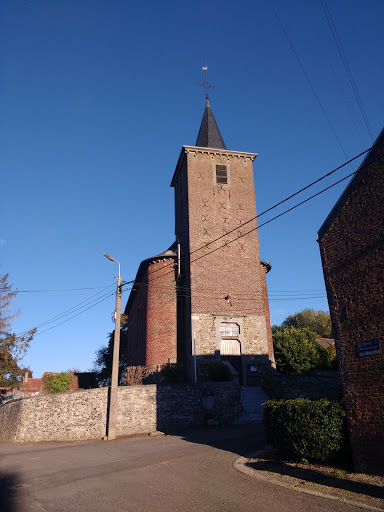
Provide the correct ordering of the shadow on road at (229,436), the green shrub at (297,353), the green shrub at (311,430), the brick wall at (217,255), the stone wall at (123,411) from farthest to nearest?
the brick wall at (217,255) → the green shrub at (297,353) → the stone wall at (123,411) → the shadow on road at (229,436) → the green shrub at (311,430)

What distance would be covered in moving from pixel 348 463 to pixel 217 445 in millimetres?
5125

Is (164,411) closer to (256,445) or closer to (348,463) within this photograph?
(256,445)

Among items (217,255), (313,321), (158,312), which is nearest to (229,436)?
(158,312)

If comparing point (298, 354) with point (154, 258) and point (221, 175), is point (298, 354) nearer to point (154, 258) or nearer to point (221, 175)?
point (154, 258)

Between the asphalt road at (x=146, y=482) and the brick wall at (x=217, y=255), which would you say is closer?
the asphalt road at (x=146, y=482)

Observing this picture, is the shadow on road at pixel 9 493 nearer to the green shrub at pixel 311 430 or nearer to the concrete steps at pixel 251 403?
the green shrub at pixel 311 430

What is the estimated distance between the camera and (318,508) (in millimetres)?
6160

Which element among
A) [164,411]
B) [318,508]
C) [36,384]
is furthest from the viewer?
[36,384]

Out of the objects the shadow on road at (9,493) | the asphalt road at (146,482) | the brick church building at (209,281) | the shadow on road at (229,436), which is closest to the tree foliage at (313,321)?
the brick church building at (209,281)

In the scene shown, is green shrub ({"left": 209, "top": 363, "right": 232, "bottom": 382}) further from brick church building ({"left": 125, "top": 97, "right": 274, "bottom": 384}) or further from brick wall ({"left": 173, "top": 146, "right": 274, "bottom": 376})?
brick wall ({"left": 173, "top": 146, "right": 274, "bottom": 376})

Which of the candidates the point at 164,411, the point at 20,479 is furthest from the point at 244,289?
the point at 20,479

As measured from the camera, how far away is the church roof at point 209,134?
99.3ft

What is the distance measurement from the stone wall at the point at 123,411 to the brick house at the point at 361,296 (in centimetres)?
1095

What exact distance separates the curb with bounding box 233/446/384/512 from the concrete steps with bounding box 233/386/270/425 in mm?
8135
